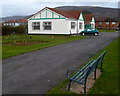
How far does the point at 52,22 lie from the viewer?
34094 mm

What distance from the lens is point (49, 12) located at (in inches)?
1342

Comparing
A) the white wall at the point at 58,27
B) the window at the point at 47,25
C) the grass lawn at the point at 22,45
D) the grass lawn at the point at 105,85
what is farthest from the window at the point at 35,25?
the grass lawn at the point at 105,85

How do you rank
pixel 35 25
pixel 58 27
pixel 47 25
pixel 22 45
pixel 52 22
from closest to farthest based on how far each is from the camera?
pixel 22 45 < pixel 58 27 < pixel 52 22 < pixel 47 25 < pixel 35 25

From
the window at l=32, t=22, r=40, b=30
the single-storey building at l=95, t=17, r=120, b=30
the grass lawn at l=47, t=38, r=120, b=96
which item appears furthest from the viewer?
the single-storey building at l=95, t=17, r=120, b=30

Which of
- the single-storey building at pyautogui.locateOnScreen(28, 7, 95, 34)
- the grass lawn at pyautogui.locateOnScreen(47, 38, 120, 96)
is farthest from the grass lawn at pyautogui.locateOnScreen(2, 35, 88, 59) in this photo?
the single-storey building at pyautogui.locateOnScreen(28, 7, 95, 34)

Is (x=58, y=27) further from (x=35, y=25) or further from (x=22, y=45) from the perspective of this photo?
(x=22, y=45)

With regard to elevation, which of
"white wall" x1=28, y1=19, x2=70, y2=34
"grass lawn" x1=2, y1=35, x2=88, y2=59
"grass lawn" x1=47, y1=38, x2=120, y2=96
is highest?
"white wall" x1=28, y1=19, x2=70, y2=34

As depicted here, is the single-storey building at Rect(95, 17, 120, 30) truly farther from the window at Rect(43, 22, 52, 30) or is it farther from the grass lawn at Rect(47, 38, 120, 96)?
the grass lawn at Rect(47, 38, 120, 96)

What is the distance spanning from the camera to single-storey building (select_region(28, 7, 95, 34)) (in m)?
33.2

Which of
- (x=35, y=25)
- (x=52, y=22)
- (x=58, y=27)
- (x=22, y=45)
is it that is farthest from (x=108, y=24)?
(x=22, y=45)

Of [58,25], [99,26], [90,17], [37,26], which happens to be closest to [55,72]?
[58,25]

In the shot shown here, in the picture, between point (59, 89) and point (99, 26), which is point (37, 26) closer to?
point (59, 89)

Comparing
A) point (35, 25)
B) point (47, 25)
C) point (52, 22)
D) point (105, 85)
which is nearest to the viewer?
point (105, 85)

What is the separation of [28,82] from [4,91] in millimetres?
936
